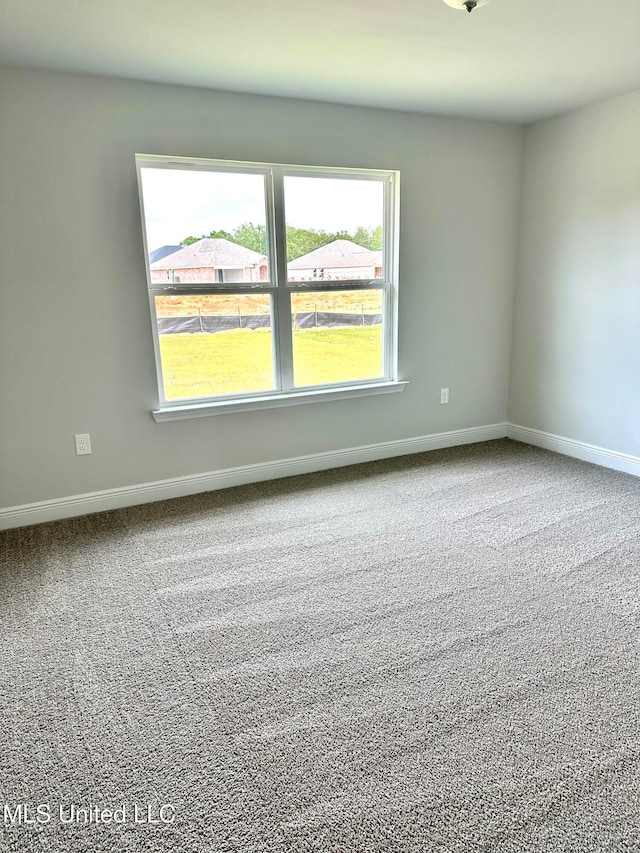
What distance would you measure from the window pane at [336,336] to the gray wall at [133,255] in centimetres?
22

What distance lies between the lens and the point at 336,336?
12.4 feet

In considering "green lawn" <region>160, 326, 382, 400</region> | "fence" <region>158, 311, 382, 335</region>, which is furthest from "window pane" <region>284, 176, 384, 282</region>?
"green lawn" <region>160, 326, 382, 400</region>

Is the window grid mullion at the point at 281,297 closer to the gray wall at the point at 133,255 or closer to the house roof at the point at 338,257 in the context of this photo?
the house roof at the point at 338,257

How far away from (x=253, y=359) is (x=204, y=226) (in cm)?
87

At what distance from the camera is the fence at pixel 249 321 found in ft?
10.8

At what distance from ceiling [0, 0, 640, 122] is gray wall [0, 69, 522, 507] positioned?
0.19 meters

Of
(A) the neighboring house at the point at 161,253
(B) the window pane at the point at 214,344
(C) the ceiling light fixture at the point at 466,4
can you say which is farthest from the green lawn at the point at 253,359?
(C) the ceiling light fixture at the point at 466,4

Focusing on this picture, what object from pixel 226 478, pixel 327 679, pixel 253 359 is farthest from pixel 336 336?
pixel 327 679

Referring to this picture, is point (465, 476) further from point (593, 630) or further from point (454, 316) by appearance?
point (593, 630)

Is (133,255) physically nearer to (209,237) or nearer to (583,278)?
(209,237)

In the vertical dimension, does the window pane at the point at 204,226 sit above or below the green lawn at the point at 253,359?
above

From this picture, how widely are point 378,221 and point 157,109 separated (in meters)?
1.58

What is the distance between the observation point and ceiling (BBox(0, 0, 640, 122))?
7.03ft

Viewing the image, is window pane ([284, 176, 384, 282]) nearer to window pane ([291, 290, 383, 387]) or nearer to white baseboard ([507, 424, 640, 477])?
window pane ([291, 290, 383, 387])
